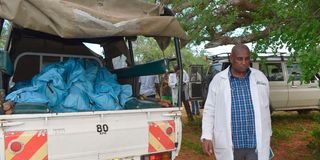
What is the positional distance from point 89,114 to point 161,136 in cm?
89

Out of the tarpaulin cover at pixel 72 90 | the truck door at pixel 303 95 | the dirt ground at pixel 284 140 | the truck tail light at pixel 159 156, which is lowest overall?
the dirt ground at pixel 284 140

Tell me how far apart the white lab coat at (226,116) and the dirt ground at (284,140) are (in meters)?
3.49

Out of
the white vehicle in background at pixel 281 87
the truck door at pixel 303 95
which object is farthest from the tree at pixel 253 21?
the truck door at pixel 303 95

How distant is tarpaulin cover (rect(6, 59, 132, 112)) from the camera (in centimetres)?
374

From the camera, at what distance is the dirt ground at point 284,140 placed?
23.8 feet

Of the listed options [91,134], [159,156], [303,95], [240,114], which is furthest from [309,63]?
[303,95]

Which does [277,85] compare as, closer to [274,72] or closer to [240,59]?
[274,72]

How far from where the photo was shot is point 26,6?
3426 millimetres

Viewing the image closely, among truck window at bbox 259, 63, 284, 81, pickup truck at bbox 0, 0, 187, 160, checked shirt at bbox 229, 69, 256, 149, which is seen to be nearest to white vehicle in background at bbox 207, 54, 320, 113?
truck window at bbox 259, 63, 284, 81

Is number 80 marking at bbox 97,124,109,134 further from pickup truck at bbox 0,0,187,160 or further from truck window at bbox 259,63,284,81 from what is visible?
truck window at bbox 259,63,284,81

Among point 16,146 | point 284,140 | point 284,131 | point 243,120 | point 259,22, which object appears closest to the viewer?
point 16,146

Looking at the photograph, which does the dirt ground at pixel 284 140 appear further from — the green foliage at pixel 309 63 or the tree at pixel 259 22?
the green foliage at pixel 309 63

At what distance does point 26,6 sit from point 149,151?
190 cm

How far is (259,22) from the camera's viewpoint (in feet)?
19.1
